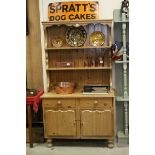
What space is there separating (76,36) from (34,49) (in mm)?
696

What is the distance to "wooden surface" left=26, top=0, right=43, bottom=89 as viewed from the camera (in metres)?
3.53

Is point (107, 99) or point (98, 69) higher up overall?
point (98, 69)

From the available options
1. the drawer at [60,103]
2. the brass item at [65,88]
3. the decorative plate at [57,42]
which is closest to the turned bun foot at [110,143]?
the drawer at [60,103]

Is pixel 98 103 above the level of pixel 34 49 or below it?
below

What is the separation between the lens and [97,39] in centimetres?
341

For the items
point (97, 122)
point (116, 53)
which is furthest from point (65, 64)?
point (97, 122)

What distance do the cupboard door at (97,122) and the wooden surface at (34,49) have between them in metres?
0.95

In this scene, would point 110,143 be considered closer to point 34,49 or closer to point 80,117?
point 80,117

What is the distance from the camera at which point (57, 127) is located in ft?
10.6

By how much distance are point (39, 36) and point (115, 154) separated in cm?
205

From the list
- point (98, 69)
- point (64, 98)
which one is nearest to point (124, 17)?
point (98, 69)

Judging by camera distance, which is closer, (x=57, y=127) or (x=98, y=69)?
(x=57, y=127)
